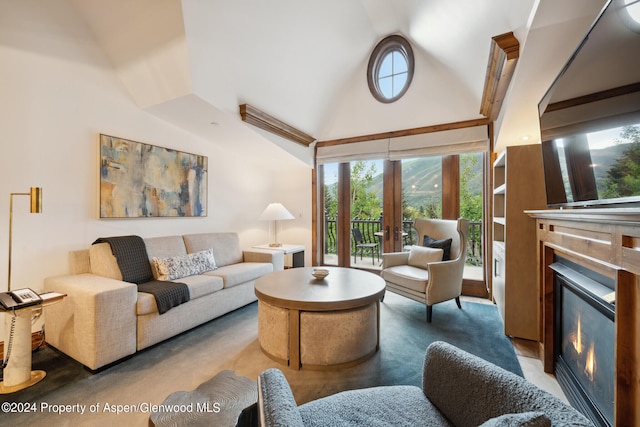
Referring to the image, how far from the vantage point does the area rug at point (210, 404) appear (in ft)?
4.75

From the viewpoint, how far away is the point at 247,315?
9.81 feet

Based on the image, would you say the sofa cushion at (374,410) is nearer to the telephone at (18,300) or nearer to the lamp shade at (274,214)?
the telephone at (18,300)

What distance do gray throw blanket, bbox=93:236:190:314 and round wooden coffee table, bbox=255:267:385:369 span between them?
30.9 inches

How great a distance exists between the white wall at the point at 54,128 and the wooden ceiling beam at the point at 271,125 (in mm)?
1049

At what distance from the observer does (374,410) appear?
1008mm

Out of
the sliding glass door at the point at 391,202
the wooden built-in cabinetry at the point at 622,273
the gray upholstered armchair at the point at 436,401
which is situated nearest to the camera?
the gray upholstered armchair at the point at 436,401

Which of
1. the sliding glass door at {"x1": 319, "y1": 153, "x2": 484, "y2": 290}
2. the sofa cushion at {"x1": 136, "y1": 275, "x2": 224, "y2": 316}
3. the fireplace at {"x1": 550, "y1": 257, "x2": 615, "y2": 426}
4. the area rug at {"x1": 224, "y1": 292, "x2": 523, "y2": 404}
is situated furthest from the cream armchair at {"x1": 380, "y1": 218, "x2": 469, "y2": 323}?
the sofa cushion at {"x1": 136, "y1": 275, "x2": 224, "y2": 316}

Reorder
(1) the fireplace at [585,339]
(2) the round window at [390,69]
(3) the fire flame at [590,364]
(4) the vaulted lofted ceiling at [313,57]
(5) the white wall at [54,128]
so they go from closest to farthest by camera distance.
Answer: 1. (1) the fireplace at [585,339]
2. (3) the fire flame at [590,364]
3. (4) the vaulted lofted ceiling at [313,57]
4. (5) the white wall at [54,128]
5. (2) the round window at [390,69]

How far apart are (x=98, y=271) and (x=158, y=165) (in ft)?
4.28

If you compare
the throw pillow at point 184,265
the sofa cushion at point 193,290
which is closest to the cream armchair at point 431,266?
the sofa cushion at point 193,290

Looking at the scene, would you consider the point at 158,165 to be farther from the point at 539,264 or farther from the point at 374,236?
the point at 539,264

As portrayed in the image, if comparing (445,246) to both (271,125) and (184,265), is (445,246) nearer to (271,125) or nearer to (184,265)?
(271,125)

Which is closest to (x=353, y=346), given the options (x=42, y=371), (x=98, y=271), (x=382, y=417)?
(x=382, y=417)

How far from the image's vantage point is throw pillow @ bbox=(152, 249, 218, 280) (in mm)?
2717
